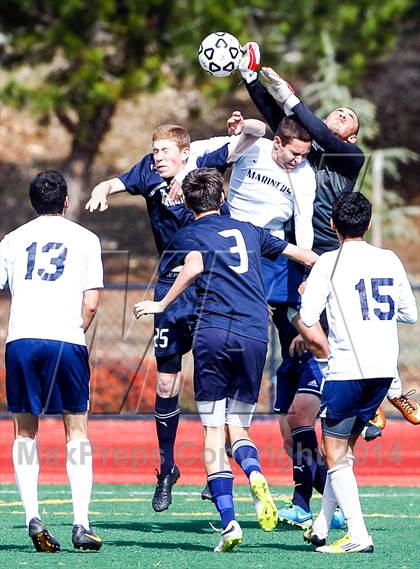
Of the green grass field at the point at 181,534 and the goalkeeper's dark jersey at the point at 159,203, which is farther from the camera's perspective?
the goalkeeper's dark jersey at the point at 159,203

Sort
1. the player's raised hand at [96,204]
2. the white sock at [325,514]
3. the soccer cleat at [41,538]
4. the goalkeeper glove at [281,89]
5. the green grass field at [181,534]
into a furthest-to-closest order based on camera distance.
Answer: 1. the goalkeeper glove at [281,89]
2. the player's raised hand at [96,204]
3. the white sock at [325,514]
4. the soccer cleat at [41,538]
5. the green grass field at [181,534]

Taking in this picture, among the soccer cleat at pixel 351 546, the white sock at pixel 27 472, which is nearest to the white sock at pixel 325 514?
the soccer cleat at pixel 351 546

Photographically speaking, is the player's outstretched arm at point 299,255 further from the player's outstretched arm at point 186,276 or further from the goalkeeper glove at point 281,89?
the goalkeeper glove at point 281,89

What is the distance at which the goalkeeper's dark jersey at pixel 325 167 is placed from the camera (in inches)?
318

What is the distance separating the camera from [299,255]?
23.4 ft

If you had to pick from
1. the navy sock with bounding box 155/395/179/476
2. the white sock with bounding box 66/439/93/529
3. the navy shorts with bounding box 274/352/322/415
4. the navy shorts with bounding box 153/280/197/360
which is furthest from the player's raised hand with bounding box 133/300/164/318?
the navy shorts with bounding box 274/352/322/415

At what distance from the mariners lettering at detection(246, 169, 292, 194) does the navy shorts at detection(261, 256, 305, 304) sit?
1.62 ft

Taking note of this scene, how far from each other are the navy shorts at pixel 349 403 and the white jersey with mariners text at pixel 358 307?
48mm

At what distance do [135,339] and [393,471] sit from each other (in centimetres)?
511

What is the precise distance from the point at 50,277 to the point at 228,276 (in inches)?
40.3

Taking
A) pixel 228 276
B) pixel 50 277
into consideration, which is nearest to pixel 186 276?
pixel 228 276

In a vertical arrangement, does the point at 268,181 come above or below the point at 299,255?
above

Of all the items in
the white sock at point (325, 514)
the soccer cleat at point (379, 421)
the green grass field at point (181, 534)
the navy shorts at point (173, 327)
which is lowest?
the green grass field at point (181, 534)

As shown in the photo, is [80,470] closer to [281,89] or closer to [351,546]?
[351,546]
